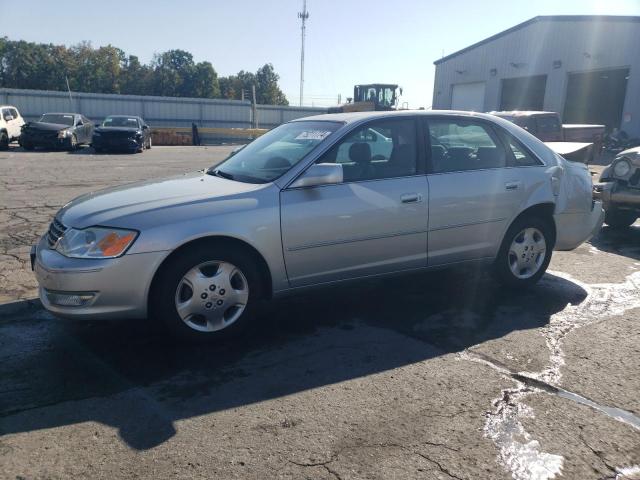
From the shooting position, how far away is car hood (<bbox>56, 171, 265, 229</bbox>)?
11.8 feet

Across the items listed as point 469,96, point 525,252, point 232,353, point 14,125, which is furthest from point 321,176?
point 469,96

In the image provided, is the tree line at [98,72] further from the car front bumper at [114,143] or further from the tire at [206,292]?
the tire at [206,292]

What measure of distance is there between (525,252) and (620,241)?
3278 mm

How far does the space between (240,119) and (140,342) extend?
114 ft

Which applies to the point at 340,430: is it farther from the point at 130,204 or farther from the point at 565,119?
the point at 565,119

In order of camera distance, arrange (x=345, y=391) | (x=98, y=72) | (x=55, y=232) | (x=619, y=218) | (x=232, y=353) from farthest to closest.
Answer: (x=98, y=72) < (x=619, y=218) < (x=55, y=232) < (x=232, y=353) < (x=345, y=391)

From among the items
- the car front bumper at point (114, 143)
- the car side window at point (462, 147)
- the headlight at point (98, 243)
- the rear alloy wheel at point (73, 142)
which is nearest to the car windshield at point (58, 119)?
the rear alloy wheel at point (73, 142)

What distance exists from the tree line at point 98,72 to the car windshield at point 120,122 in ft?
164

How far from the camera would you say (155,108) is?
3459 cm

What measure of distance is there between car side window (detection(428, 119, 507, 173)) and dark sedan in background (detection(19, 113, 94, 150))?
1949 cm

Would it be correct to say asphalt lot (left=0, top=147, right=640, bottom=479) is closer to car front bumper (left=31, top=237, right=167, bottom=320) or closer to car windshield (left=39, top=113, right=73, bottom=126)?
car front bumper (left=31, top=237, right=167, bottom=320)

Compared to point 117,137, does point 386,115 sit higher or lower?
higher

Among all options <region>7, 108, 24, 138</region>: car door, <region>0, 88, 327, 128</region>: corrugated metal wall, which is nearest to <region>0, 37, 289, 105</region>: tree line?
<region>0, 88, 327, 128</region>: corrugated metal wall

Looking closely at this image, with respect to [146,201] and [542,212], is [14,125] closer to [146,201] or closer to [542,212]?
[146,201]
